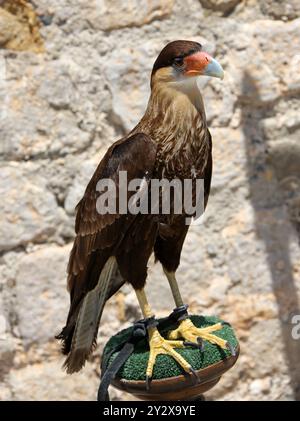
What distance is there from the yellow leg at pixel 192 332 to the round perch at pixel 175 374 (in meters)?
0.02

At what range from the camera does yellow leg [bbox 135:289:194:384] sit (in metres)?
1.36

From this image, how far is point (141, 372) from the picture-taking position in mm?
1384

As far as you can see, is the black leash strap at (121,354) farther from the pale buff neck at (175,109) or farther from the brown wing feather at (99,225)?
the pale buff neck at (175,109)

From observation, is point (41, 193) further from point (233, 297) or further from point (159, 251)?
point (233, 297)

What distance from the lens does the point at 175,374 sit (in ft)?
4.45

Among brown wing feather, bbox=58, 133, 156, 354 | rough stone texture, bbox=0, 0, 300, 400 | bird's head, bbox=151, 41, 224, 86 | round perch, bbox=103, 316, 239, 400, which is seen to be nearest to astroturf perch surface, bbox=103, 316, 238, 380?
round perch, bbox=103, 316, 239, 400

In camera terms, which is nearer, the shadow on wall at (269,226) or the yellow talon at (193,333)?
the yellow talon at (193,333)

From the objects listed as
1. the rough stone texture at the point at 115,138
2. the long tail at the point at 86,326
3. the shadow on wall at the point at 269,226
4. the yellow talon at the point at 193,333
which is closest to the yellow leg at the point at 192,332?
the yellow talon at the point at 193,333

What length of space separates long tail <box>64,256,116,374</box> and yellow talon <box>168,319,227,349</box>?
19cm

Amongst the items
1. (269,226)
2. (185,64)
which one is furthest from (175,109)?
(269,226)

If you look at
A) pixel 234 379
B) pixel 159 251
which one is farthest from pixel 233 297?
pixel 159 251

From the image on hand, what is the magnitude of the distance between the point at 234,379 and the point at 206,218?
507mm

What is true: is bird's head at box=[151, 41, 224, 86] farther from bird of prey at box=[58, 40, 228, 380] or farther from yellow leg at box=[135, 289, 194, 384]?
yellow leg at box=[135, 289, 194, 384]

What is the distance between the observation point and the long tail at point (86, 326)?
1.49 m
